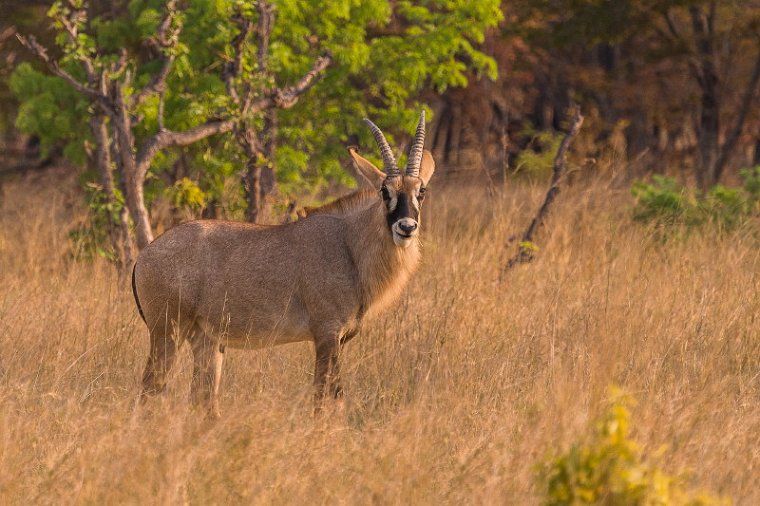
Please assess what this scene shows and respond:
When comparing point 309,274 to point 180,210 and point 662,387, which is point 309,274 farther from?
point 180,210

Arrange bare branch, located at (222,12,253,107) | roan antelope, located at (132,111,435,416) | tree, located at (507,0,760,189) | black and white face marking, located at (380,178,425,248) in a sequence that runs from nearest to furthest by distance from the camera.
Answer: black and white face marking, located at (380,178,425,248)
roan antelope, located at (132,111,435,416)
bare branch, located at (222,12,253,107)
tree, located at (507,0,760,189)

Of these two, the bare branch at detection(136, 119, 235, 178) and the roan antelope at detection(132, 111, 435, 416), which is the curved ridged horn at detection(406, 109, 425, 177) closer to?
the roan antelope at detection(132, 111, 435, 416)

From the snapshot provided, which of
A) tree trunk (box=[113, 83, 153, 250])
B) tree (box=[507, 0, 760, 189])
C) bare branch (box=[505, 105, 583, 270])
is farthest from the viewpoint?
tree (box=[507, 0, 760, 189])

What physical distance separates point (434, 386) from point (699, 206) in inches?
259

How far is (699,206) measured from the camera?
41.3 feet

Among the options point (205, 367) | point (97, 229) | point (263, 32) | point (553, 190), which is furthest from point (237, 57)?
point (205, 367)

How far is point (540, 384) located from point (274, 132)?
6.32 metres

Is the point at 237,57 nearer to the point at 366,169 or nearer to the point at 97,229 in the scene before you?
the point at 97,229

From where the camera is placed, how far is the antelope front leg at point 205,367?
715 centimetres

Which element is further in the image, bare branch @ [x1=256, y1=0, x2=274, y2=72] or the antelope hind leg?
bare branch @ [x1=256, y1=0, x2=274, y2=72]

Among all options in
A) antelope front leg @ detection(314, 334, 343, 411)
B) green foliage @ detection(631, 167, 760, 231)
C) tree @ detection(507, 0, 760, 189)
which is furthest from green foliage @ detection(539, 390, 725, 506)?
tree @ detection(507, 0, 760, 189)

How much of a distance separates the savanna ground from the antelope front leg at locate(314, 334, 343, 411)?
4.9 inches

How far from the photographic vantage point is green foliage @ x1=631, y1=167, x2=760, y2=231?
12.4 metres

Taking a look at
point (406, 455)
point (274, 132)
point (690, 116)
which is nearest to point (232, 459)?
point (406, 455)
